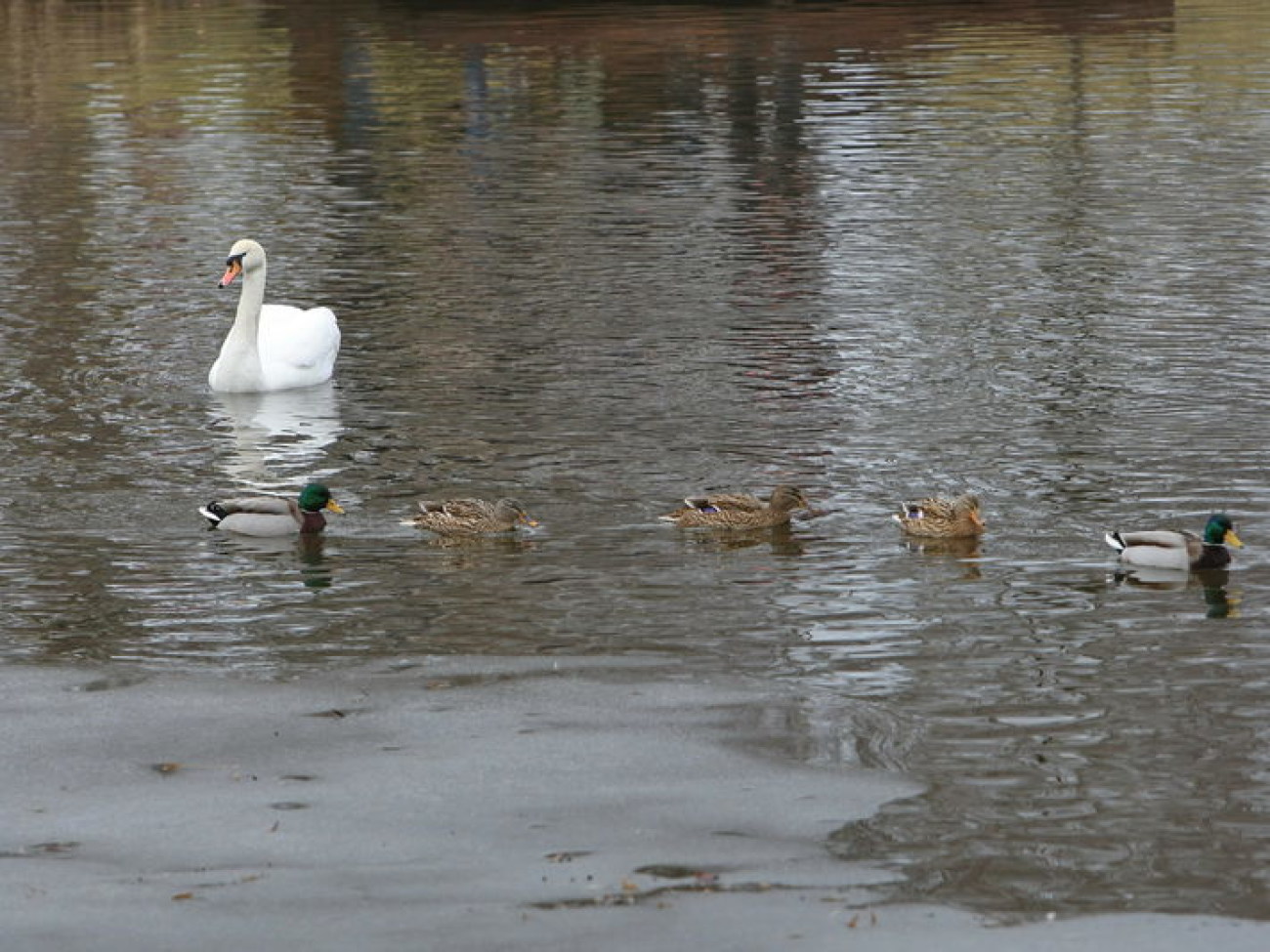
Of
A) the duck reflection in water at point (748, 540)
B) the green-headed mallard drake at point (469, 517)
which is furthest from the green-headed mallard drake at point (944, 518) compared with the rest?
the green-headed mallard drake at point (469, 517)

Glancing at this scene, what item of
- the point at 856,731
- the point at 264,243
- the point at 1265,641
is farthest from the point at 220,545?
the point at 264,243

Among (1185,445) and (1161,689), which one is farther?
(1185,445)

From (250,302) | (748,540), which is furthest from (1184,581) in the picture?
(250,302)

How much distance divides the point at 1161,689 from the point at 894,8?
55.8 meters

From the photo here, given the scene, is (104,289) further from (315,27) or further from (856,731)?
(315,27)

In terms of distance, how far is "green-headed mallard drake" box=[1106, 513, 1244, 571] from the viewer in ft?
46.5

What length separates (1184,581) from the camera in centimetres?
1419

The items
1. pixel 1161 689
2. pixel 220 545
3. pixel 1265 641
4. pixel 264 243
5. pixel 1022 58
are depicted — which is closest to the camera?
pixel 1161 689

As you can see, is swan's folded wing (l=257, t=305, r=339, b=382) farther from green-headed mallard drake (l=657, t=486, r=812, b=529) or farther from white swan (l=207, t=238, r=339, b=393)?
green-headed mallard drake (l=657, t=486, r=812, b=529)

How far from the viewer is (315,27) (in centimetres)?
6619

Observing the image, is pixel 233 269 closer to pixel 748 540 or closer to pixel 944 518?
pixel 748 540

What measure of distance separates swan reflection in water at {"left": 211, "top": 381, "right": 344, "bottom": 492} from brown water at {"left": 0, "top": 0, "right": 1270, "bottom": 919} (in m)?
0.06

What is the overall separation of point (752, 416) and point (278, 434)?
3.84 m

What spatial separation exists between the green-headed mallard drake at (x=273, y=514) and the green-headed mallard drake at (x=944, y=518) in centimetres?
383
